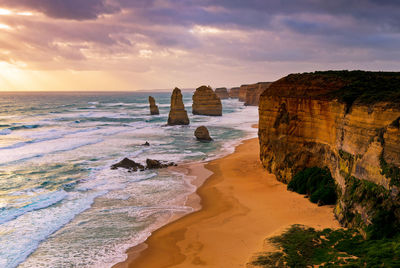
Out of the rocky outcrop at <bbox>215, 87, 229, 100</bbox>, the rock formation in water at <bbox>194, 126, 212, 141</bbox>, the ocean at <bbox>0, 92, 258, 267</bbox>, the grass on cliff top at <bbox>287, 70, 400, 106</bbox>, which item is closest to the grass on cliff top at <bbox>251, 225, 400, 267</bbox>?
the grass on cliff top at <bbox>287, 70, 400, 106</bbox>

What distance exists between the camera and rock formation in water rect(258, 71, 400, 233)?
11.6 m

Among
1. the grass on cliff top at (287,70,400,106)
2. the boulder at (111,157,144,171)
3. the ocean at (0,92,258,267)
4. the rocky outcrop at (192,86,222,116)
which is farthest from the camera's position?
the rocky outcrop at (192,86,222,116)

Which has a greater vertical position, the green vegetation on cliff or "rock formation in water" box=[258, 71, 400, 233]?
"rock formation in water" box=[258, 71, 400, 233]

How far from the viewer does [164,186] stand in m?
22.9

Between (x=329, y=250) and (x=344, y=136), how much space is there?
247 inches

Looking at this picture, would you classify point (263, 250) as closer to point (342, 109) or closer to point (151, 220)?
point (151, 220)

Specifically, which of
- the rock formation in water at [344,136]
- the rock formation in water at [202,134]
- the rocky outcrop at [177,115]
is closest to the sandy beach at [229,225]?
the rock formation in water at [344,136]

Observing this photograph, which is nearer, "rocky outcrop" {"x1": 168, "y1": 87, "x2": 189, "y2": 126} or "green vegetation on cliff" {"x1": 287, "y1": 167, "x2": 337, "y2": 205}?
"green vegetation on cliff" {"x1": 287, "y1": 167, "x2": 337, "y2": 205}

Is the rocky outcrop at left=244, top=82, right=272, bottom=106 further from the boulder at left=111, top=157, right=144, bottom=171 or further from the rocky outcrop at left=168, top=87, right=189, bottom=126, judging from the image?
the boulder at left=111, top=157, right=144, bottom=171

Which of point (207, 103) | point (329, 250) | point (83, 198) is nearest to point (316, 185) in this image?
point (329, 250)

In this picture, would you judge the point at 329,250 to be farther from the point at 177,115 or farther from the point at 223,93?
the point at 223,93

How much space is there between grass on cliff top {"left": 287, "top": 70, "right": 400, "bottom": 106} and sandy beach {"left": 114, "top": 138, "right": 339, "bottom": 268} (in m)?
5.90

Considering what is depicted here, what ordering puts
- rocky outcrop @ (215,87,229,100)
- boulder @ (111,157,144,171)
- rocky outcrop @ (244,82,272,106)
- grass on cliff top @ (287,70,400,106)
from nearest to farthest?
grass on cliff top @ (287,70,400,106) < boulder @ (111,157,144,171) < rocky outcrop @ (244,82,272,106) < rocky outcrop @ (215,87,229,100)

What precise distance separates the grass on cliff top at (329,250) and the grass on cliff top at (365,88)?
5.89 meters
